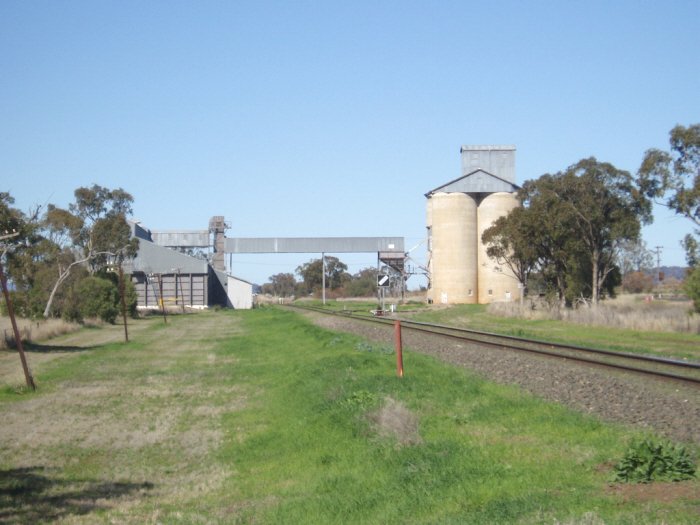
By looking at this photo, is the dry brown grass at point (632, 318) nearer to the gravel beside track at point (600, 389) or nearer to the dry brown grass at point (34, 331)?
the gravel beside track at point (600, 389)

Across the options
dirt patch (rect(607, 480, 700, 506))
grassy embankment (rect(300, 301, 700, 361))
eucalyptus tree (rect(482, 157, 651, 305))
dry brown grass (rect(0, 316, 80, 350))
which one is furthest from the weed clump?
eucalyptus tree (rect(482, 157, 651, 305))

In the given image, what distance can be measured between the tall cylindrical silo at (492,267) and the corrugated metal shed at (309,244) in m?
25.4

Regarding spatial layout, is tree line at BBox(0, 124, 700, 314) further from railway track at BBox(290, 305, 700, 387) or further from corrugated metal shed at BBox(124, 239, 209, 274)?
corrugated metal shed at BBox(124, 239, 209, 274)

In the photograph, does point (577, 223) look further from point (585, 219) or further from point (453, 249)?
point (453, 249)

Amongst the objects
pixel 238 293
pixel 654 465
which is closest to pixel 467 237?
pixel 238 293

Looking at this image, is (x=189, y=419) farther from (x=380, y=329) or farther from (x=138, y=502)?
(x=380, y=329)

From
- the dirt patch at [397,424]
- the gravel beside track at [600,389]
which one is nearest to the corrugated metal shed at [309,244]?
the gravel beside track at [600,389]

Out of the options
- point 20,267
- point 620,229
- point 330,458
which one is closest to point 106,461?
point 330,458

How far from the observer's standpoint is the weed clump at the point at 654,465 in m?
6.73

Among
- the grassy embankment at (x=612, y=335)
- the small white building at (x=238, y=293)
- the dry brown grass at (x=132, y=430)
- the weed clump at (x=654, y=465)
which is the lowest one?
the dry brown grass at (x=132, y=430)

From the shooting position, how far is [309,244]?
107 metres

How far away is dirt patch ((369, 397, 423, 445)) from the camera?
9.50 metres

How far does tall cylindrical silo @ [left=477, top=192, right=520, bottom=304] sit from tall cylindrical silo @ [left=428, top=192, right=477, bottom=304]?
61 centimetres

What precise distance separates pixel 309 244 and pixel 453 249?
30.9 m
